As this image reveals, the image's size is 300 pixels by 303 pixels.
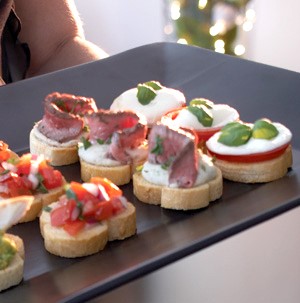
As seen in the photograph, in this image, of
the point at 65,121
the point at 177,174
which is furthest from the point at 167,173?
the point at 65,121

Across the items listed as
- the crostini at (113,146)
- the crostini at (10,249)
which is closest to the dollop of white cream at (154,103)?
the crostini at (113,146)

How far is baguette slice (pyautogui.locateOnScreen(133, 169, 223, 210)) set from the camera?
2285 millimetres

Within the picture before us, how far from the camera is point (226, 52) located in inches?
207

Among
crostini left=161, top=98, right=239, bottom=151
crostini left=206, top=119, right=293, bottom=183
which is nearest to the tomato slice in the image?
crostini left=206, top=119, right=293, bottom=183

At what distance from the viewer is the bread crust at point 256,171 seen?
2426 mm

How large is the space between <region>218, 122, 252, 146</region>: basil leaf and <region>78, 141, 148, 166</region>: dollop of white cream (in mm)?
229

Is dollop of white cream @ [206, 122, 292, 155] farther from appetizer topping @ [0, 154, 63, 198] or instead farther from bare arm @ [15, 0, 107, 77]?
bare arm @ [15, 0, 107, 77]

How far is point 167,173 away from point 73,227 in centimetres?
35

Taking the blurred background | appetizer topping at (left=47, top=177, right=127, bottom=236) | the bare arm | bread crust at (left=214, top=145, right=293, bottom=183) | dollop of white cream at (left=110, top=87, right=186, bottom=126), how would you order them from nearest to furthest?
the blurred background < appetizer topping at (left=47, top=177, right=127, bottom=236) < bread crust at (left=214, top=145, right=293, bottom=183) < dollop of white cream at (left=110, top=87, right=186, bottom=126) < the bare arm

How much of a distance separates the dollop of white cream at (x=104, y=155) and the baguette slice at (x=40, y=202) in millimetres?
159

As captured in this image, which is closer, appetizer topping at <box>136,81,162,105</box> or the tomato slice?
the tomato slice

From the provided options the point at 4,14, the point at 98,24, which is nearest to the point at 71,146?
the point at 4,14

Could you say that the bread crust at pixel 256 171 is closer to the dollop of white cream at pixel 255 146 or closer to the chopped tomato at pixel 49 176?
the dollop of white cream at pixel 255 146

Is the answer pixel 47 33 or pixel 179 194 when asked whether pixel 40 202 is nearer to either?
pixel 179 194
